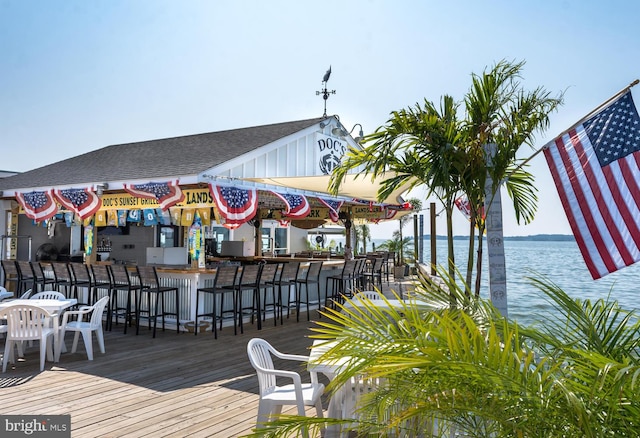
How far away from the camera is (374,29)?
32.8ft

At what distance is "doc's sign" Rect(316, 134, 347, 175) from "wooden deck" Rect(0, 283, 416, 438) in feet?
17.1

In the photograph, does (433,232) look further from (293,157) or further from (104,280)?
(104,280)

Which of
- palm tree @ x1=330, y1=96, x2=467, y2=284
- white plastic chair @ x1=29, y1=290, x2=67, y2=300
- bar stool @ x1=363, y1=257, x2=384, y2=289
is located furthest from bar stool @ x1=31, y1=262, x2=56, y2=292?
palm tree @ x1=330, y1=96, x2=467, y2=284

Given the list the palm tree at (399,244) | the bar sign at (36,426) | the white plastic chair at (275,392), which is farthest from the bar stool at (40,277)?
the palm tree at (399,244)

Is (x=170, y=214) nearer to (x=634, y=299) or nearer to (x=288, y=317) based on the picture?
(x=288, y=317)

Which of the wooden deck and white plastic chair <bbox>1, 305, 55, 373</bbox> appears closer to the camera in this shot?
the wooden deck

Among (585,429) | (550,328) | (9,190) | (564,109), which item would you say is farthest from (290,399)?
(9,190)

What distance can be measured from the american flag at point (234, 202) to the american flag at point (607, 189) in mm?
5495

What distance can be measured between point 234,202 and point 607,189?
587 cm

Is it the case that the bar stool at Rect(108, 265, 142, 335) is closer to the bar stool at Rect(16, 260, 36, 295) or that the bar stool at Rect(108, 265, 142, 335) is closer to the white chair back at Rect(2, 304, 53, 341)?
the bar stool at Rect(16, 260, 36, 295)

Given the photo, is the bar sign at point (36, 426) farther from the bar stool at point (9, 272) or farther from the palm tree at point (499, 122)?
the bar stool at point (9, 272)

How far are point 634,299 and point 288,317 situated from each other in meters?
19.0

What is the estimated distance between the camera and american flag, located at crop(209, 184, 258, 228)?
8.41 m

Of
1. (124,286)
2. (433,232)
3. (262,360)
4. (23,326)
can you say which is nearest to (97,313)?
(23,326)
